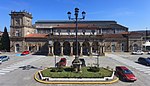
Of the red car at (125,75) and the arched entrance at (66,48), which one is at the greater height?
the arched entrance at (66,48)

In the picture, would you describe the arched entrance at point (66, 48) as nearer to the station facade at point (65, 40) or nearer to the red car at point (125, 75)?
the station facade at point (65, 40)

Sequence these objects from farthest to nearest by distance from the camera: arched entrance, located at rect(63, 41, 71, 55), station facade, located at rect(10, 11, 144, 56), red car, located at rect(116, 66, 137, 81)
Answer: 1. arched entrance, located at rect(63, 41, 71, 55)
2. station facade, located at rect(10, 11, 144, 56)
3. red car, located at rect(116, 66, 137, 81)

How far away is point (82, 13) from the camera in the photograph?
Answer: 66.7ft

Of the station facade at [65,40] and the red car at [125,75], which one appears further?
the station facade at [65,40]

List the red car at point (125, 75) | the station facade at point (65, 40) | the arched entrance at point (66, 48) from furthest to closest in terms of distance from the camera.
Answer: the arched entrance at point (66, 48), the station facade at point (65, 40), the red car at point (125, 75)

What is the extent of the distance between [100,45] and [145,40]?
2517 centimetres

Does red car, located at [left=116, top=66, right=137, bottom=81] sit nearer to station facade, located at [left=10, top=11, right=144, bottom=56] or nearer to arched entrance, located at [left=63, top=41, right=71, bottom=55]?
station facade, located at [left=10, top=11, right=144, bottom=56]

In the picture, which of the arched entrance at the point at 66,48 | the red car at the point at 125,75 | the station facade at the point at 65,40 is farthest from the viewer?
the arched entrance at the point at 66,48

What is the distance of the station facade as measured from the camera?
4528cm

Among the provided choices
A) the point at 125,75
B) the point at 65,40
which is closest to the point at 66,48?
the point at 65,40

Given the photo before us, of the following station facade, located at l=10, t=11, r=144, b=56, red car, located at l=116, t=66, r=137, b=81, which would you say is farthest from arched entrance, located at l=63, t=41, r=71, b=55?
red car, located at l=116, t=66, r=137, b=81

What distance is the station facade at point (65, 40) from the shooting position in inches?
1783

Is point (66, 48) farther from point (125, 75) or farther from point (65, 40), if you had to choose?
point (125, 75)

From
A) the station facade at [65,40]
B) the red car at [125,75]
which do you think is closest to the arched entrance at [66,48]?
the station facade at [65,40]
